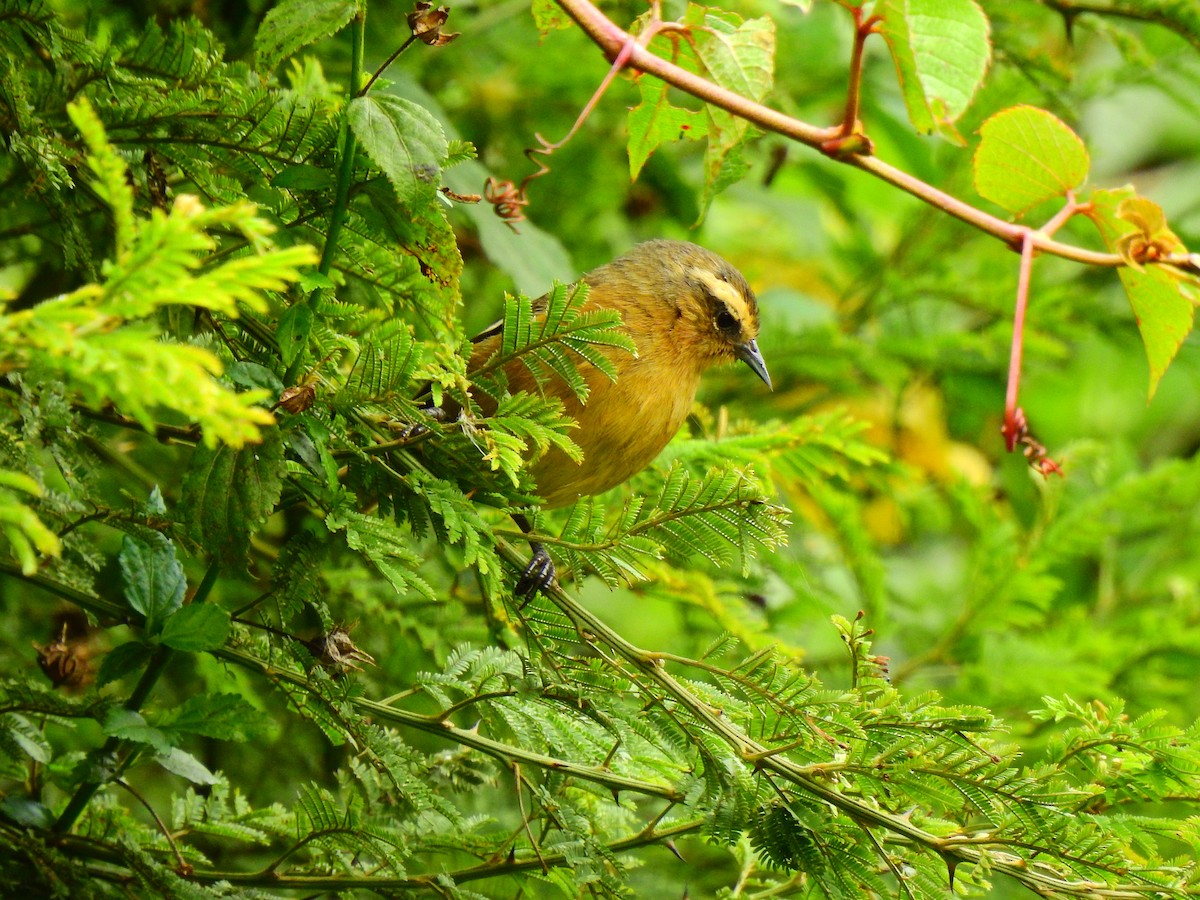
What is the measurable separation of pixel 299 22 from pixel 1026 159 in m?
1.24

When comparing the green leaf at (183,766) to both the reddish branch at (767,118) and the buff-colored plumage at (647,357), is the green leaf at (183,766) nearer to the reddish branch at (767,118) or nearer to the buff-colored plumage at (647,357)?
the buff-colored plumage at (647,357)

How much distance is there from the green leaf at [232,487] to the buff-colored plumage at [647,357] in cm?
96

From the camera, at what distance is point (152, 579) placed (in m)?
2.07

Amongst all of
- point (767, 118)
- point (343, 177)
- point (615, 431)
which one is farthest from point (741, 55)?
point (615, 431)

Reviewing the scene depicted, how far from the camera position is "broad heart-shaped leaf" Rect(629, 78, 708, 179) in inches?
87.2

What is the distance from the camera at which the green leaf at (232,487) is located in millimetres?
1816

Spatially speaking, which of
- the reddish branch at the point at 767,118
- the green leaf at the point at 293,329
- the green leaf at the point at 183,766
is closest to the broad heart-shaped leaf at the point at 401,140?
the green leaf at the point at 293,329

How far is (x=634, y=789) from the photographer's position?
2.26 meters

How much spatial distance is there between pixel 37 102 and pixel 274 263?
45.1 inches

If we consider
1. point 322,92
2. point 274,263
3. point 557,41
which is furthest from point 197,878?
point 557,41

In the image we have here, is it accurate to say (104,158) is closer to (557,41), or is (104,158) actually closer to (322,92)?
(322,92)

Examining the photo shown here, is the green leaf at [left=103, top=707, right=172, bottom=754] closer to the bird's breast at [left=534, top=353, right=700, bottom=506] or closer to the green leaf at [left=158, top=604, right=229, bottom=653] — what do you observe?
the green leaf at [left=158, top=604, right=229, bottom=653]

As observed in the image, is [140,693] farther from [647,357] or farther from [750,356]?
[750,356]

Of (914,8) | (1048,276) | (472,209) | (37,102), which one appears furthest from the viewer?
(1048,276)
